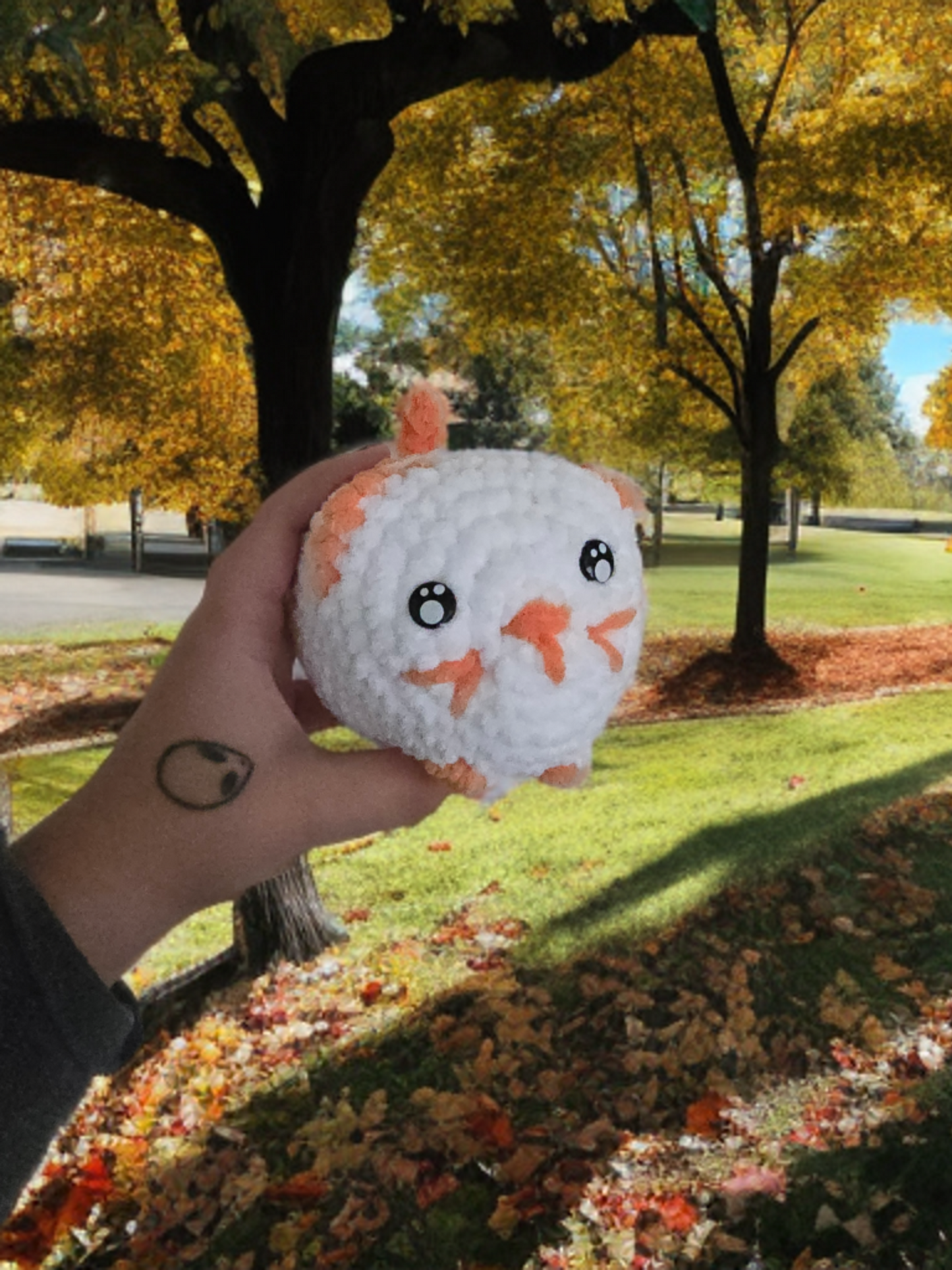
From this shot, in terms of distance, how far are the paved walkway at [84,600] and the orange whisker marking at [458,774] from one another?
3.77 meters

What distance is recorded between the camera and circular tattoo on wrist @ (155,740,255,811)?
1.64 ft

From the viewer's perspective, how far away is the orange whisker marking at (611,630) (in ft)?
1.92

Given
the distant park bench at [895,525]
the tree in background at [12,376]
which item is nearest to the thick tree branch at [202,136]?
the tree in background at [12,376]

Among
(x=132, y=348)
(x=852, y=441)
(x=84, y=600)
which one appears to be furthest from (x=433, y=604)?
(x=84, y=600)

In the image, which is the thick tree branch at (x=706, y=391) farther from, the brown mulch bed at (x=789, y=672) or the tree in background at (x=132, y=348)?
the tree in background at (x=132, y=348)

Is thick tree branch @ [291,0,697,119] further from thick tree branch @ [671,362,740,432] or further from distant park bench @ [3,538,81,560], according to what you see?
distant park bench @ [3,538,81,560]

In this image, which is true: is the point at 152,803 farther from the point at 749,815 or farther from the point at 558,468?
the point at 749,815

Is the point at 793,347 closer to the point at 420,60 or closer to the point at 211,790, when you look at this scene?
the point at 420,60

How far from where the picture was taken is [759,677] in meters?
3.86

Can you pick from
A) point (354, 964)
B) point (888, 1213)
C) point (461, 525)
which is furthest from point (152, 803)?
point (354, 964)

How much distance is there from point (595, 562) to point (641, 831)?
262 cm

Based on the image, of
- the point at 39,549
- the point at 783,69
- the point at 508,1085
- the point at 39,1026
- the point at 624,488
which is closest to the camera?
the point at 39,1026

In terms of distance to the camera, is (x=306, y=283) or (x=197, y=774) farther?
(x=306, y=283)

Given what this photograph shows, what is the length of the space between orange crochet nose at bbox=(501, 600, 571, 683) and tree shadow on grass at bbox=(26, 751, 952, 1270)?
1.74m
